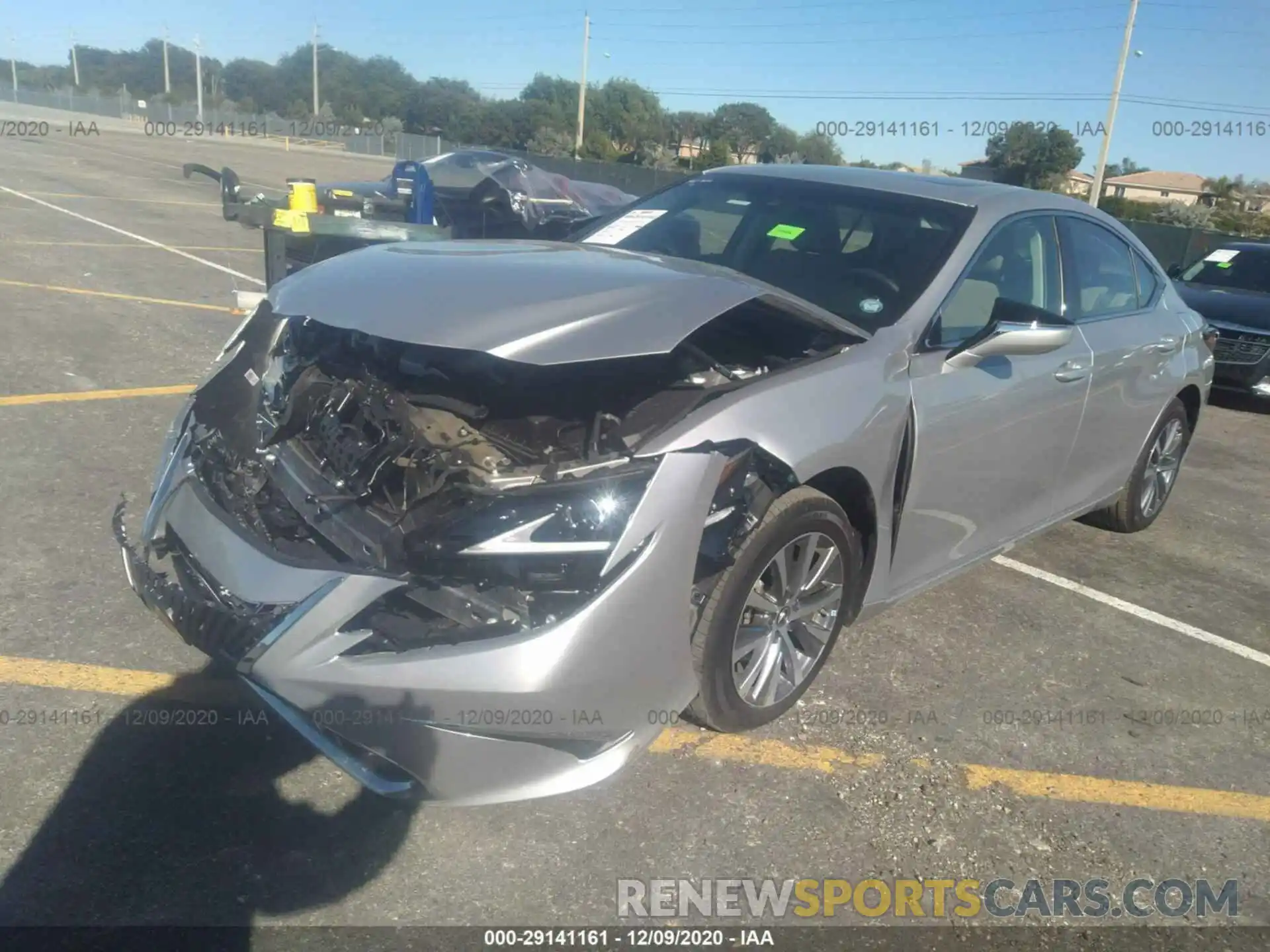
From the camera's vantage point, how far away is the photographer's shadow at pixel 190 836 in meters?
2.35

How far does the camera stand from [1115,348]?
4.42 m

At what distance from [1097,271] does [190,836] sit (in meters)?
4.16

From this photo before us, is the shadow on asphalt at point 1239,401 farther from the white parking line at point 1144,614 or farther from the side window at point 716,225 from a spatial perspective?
the side window at point 716,225

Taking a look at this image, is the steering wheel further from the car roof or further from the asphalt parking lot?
the asphalt parking lot

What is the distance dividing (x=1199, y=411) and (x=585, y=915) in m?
4.74

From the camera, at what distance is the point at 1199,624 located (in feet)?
14.8

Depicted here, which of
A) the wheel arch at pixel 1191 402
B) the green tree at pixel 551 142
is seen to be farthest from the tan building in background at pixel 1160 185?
the wheel arch at pixel 1191 402

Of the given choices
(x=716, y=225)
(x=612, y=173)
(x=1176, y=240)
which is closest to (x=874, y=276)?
(x=716, y=225)

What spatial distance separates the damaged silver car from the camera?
2395 mm

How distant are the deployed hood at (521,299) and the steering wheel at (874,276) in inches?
16.9

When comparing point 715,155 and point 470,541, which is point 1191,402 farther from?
point 715,155

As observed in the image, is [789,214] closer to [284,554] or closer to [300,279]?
[300,279]

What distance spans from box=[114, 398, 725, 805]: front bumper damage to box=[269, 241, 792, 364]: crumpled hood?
0.43 m

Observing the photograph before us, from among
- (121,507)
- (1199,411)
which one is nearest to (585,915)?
(121,507)
